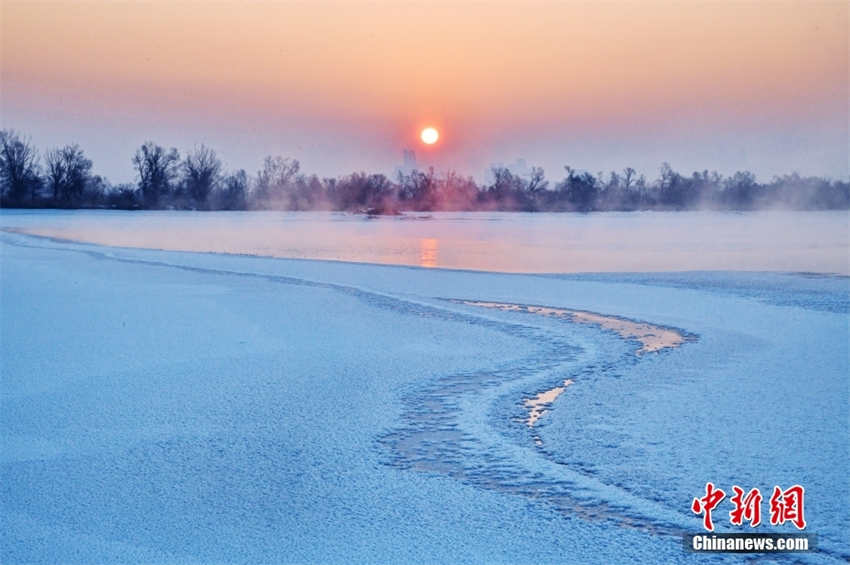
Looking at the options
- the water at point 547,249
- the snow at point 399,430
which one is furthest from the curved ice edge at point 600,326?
the water at point 547,249

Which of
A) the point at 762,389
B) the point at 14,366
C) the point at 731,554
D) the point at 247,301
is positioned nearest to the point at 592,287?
the point at 247,301

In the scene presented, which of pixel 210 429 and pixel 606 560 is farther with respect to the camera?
pixel 210 429

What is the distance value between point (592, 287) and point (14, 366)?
844 centimetres

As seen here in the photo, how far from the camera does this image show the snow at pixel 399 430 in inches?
149

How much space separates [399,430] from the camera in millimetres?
5477

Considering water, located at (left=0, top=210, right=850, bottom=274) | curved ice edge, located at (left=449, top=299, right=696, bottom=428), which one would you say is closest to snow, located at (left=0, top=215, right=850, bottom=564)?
curved ice edge, located at (left=449, top=299, right=696, bottom=428)

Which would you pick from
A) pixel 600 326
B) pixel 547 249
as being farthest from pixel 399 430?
pixel 547 249

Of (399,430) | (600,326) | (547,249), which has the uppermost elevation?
(547,249)

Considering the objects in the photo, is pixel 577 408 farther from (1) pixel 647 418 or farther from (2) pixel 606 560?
(2) pixel 606 560

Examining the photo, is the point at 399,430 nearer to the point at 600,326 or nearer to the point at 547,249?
the point at 600,326

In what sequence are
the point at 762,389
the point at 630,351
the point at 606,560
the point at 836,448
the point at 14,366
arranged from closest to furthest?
the point at 606,560, the point at 836,448, the point at 762,389, the point at 14,366, the point at 630,351

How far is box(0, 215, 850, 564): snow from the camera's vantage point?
3777 millimetres

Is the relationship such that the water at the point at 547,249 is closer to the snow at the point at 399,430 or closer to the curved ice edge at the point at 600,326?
the curved ice edge at the point at 600,326

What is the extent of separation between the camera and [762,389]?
254 inches
